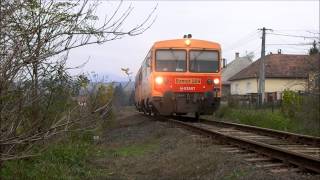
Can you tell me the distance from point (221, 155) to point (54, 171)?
2.77 metres

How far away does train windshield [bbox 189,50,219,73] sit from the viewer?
19.4m

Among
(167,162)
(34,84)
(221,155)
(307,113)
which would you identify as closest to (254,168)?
(221,155)

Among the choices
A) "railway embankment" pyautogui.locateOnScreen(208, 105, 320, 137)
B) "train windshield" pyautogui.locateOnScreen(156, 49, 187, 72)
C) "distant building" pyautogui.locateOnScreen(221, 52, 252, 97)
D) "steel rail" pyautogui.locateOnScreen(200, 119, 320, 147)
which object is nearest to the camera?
"steel rail" pyautogui.locateOnScreen(200, 119, 320, 147)

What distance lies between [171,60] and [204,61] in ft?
4.10

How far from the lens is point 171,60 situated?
19.3m

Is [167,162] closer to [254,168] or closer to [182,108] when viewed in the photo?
[254,168]

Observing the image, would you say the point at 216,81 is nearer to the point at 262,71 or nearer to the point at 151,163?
the point at 151,163

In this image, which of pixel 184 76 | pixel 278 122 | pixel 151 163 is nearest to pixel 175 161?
pixel 151 163

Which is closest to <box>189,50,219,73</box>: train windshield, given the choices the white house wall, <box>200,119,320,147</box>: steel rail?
<box>200,119,320,147</box>: steel rail

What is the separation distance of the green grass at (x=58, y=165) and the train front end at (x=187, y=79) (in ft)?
24.6

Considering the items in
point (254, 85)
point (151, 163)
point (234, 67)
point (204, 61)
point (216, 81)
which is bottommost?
point (151, 163)

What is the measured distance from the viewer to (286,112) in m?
21.6

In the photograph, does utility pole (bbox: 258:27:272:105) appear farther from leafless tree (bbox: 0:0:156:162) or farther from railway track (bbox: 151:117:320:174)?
leafless tree (bbox: 0:0:156:162)

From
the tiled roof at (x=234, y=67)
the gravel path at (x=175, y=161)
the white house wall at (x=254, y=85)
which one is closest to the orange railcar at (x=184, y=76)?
the gravel path at (x=175, y=161)
